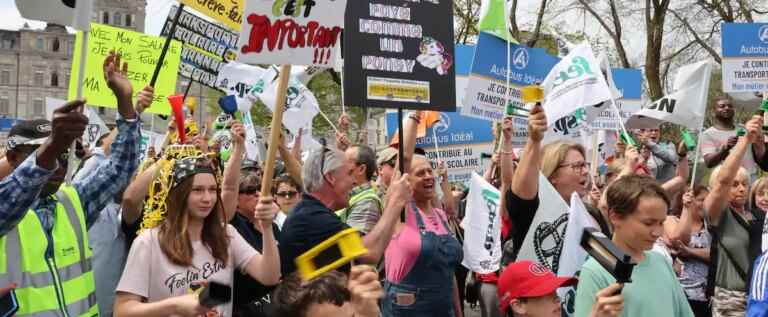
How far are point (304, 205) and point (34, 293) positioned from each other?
127 cm

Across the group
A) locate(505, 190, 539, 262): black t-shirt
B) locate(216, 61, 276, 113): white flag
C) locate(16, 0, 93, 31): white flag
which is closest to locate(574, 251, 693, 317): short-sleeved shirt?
locate(505, 190, 539, 262): black t-shirt

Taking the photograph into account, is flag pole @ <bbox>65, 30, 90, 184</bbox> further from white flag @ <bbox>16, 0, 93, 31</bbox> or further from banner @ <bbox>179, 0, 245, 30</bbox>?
banner @ <bbox>179, 0, 245, 30</bbox>

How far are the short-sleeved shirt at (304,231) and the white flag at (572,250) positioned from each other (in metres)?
1.09

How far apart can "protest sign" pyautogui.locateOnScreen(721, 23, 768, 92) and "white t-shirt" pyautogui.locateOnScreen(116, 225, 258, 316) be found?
20.3 ft

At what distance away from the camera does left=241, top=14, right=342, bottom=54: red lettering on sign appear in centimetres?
428

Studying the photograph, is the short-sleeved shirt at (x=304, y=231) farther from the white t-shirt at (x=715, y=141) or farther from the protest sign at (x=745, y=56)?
the protest sign at (x=745, y=56)

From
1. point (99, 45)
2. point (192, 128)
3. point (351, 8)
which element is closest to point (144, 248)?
point (351, 8)

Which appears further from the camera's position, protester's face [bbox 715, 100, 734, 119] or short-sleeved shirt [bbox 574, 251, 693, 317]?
protester's face [bbox 715, 100, 734, 119]

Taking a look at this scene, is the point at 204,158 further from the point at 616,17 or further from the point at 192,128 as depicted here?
the point at 616,17

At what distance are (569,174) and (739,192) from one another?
2.04 m

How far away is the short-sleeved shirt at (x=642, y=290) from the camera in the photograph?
351cm

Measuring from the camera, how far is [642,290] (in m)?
3.55

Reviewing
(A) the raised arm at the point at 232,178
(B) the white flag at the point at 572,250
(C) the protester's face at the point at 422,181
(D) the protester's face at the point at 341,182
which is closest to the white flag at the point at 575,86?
(C) the protester's face at the point at 422,181

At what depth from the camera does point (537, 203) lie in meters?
4.83
